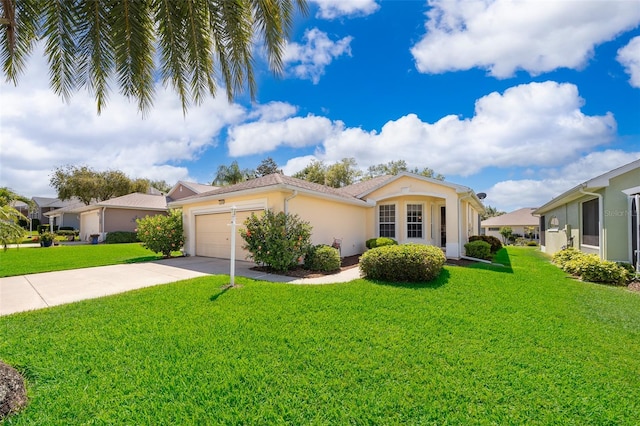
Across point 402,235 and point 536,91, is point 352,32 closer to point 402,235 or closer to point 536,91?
point 536,91

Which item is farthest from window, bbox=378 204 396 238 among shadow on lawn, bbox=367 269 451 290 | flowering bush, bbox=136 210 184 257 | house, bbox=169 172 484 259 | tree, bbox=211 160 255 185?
tree, bbox=211 160 255 185

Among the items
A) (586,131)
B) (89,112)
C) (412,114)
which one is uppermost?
(412,114)

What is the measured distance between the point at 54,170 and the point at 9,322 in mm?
43547

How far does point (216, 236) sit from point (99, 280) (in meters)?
5.42

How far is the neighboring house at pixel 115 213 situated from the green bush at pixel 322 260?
76.2 ft

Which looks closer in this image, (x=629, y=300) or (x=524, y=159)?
(x=629, y=300)

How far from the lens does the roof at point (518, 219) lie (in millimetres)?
41656

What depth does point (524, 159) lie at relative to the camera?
2325 cm

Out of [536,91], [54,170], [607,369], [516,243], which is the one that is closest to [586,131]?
[536,91]

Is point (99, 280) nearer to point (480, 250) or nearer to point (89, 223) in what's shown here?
point (480, 250)

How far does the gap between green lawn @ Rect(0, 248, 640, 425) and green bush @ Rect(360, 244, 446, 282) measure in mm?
1410

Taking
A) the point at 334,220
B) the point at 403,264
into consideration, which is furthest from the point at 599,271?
the point at 334,220

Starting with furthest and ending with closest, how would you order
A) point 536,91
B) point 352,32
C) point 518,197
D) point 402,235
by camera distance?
point 518,197 → point 402,235 → point 536,91 → point 352,32

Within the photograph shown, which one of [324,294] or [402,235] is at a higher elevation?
[402,235]
